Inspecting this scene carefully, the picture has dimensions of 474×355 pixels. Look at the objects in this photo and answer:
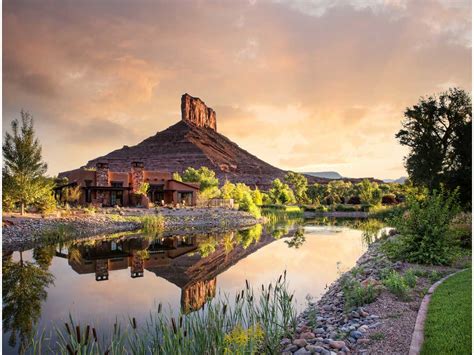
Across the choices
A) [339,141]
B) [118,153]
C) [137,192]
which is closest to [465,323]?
[339,141]

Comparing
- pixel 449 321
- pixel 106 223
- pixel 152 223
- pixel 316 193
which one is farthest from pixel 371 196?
pixel 449 321

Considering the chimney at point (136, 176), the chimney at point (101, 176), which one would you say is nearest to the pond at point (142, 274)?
the chimney at point (101, 176)

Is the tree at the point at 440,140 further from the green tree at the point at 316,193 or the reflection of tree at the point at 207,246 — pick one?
the green tree at the point at 316,193

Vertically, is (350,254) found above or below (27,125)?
below

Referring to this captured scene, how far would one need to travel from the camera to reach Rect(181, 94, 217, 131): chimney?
95.4 meters

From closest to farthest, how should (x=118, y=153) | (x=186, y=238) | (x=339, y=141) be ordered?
(x=339, y=141), (x=186, y=238), (x=118, y=153)

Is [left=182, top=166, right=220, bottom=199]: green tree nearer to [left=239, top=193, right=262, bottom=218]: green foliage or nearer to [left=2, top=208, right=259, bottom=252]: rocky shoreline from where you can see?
[left=239, top=193, right=262, bottom=218]: green foliage

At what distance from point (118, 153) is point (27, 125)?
57.3 meters

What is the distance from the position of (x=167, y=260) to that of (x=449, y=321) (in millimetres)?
8878

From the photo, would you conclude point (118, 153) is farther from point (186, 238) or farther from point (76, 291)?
point (76, 291)

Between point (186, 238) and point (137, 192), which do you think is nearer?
point (186, 238)

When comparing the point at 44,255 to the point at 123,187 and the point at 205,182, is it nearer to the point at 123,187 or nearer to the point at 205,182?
the point at 123,187

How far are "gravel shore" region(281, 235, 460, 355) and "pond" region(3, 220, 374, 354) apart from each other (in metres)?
1.12

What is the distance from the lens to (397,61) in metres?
7.94
